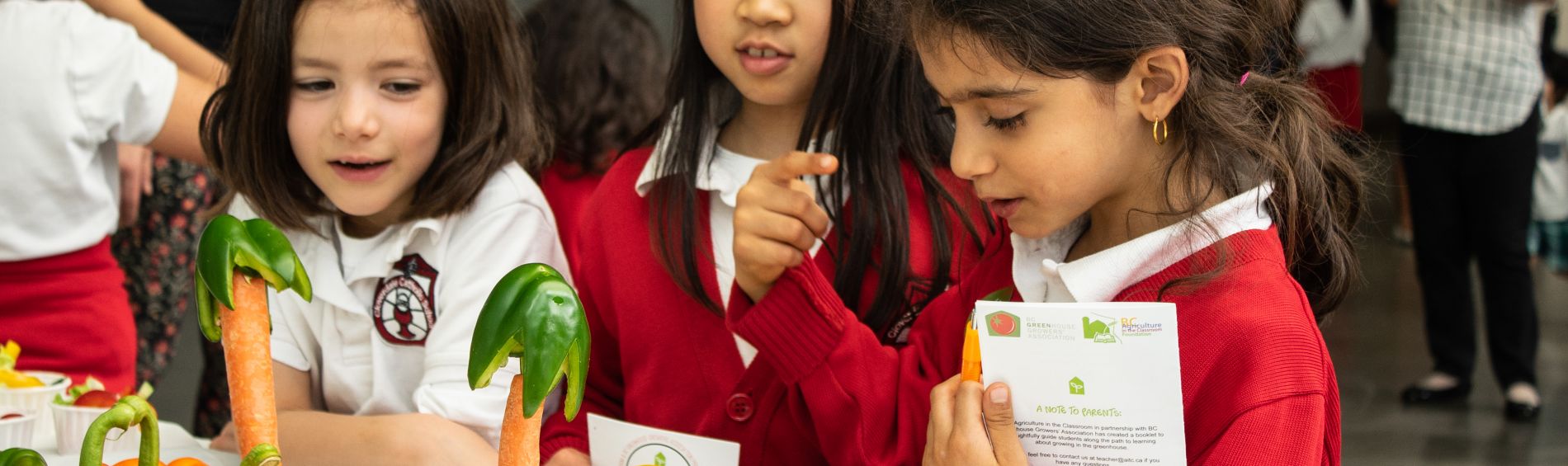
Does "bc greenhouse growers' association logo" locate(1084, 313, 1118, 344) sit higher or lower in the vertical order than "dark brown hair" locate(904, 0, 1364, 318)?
lower

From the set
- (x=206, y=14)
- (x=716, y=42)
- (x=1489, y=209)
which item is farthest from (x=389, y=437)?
(x=1489, y=209)

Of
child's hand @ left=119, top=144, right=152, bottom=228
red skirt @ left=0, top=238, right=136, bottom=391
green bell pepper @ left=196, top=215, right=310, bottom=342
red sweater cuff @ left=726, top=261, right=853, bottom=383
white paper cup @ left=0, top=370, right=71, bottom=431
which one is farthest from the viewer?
child's hand @ left=119, top=144, right=152, bottom=228

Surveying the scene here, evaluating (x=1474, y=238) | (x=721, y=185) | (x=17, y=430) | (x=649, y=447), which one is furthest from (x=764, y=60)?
(x=1474, y=238)

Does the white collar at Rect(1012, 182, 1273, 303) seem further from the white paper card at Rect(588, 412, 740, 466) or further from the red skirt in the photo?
the red skirt

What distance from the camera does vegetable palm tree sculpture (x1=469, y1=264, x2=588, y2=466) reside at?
34.9 inches

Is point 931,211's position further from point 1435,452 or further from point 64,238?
point 1435,452

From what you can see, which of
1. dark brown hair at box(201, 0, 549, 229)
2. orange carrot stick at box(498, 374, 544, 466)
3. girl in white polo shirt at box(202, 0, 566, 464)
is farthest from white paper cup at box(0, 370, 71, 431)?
orange carrot stick at box(498, 374, 544, 466)

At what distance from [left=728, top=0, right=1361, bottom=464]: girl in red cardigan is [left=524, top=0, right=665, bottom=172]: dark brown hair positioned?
4.90ft

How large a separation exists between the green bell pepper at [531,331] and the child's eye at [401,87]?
787mm

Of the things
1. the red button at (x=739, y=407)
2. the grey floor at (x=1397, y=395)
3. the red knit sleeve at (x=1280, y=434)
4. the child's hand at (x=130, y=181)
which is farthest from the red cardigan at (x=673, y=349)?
the grey floor at (x=1397, y=395)

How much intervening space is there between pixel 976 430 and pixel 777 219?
30 cm

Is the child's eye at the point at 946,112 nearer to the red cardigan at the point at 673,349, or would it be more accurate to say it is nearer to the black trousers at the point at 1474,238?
the red cardigan at the point at 673,349

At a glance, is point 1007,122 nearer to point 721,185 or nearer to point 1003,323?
point 1003,323

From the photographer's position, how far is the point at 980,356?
114cm
